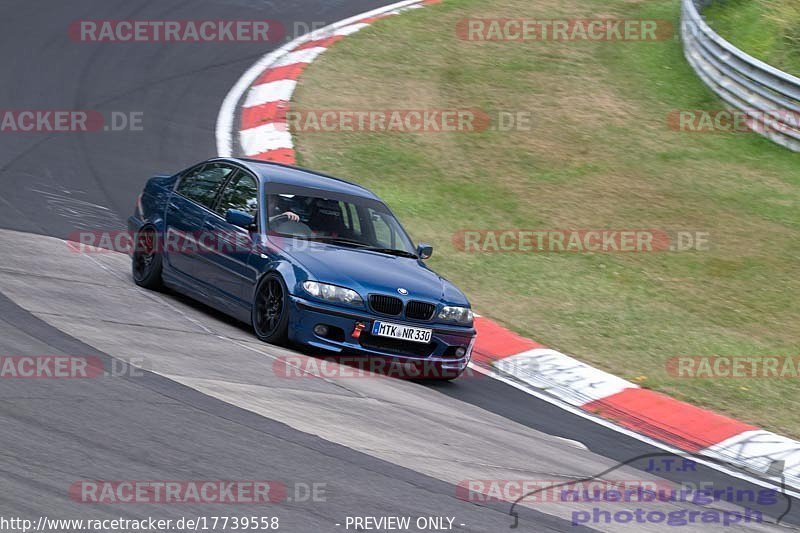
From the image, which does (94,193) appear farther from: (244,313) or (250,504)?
(250,504)

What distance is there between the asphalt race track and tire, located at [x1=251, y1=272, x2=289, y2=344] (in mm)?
154

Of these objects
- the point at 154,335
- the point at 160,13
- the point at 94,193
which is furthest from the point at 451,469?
the point at 160,13

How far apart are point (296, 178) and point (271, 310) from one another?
1.61 metres

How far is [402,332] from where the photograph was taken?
29.0 ft

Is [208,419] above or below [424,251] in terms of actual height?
below

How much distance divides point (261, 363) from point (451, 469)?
81.7 inches

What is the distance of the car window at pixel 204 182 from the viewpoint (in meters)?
10.2
